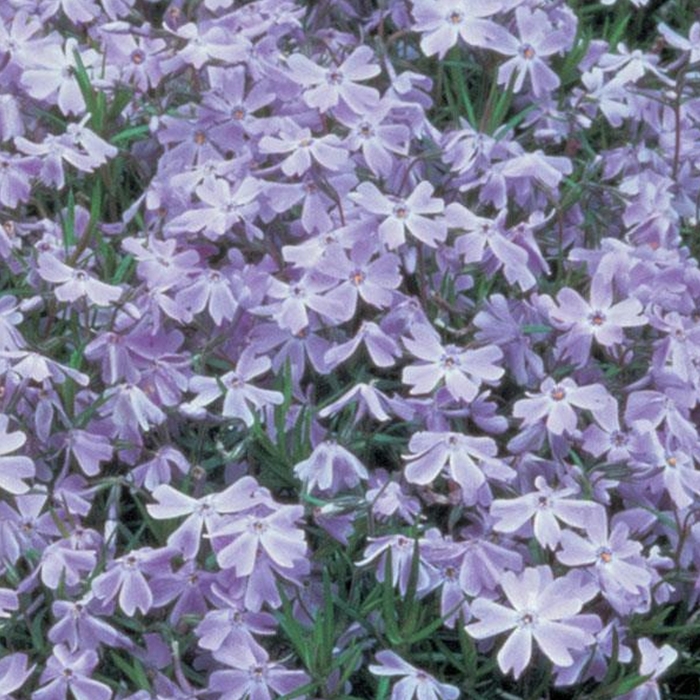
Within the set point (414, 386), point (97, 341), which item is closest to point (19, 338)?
point (97, 341)

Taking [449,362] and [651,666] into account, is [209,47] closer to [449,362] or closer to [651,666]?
[449,362]

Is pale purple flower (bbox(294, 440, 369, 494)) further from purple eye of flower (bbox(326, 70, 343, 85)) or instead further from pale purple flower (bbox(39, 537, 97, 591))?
purple eye of flower (bbox(326, 70, 343, 85))

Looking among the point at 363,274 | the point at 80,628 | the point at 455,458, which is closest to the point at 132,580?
the point at 80,628

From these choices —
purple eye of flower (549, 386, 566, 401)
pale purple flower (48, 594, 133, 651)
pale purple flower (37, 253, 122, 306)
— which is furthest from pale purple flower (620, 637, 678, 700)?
pale purple flower (37, 253, 122, 306)

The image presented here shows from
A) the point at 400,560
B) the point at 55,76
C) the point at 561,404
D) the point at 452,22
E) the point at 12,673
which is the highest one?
the point at 452,22

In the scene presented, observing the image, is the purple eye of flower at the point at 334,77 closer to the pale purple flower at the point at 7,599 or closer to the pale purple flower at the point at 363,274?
the pale purple flower at the point at 363,274

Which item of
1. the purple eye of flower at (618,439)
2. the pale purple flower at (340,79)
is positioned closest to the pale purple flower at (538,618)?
the purple eye of flower at (618,439)
